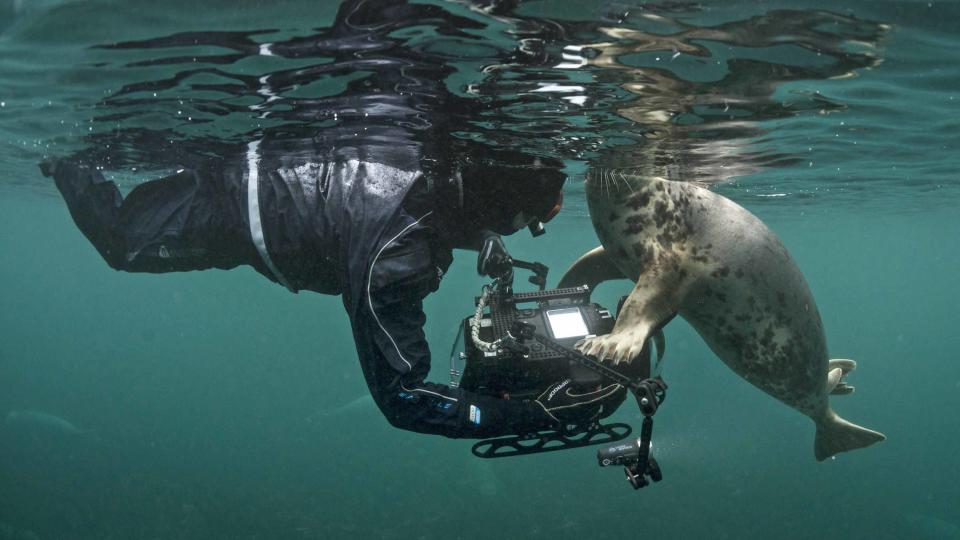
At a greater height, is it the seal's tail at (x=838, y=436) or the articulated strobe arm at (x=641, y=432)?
the articulated strobe arm at (x=641, y=432)

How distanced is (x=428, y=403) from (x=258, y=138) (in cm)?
581

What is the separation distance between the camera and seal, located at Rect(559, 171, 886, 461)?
5.07 meters

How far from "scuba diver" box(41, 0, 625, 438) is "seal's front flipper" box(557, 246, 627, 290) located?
1.15m

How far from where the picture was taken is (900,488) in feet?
72.4

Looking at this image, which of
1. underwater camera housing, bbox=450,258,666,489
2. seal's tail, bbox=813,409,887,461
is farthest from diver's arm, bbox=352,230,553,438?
seal's tail, bbox=813,409,887,461

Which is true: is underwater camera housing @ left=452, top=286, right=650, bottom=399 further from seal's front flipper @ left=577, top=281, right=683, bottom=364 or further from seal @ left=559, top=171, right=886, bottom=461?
seal @ left=559, top=171, right=886, bottom=461

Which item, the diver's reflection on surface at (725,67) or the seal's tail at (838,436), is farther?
the seal's tail at (838,436)

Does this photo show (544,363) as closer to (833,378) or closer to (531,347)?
(531,347)

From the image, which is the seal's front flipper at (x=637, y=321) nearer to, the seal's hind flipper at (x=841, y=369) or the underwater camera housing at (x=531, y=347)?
the underwater camera housing at (x=531, y=347)

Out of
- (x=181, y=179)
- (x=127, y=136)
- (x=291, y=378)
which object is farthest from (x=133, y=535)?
(x=291, y=378)

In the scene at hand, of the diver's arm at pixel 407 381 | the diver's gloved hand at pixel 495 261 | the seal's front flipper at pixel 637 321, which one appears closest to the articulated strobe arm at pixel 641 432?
the diver's arm at pixel 407 381

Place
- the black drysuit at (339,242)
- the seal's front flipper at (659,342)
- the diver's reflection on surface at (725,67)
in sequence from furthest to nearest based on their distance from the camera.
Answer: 1. the seal's front flipper at (659,342)
2. the diver's reflection on surface at (725,67)
3. the black drysuit at (339,242)

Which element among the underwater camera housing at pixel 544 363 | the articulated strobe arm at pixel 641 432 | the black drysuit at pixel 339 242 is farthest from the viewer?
the black drysuit at pixel 339 242

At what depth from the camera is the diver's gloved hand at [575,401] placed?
11.4 feet
